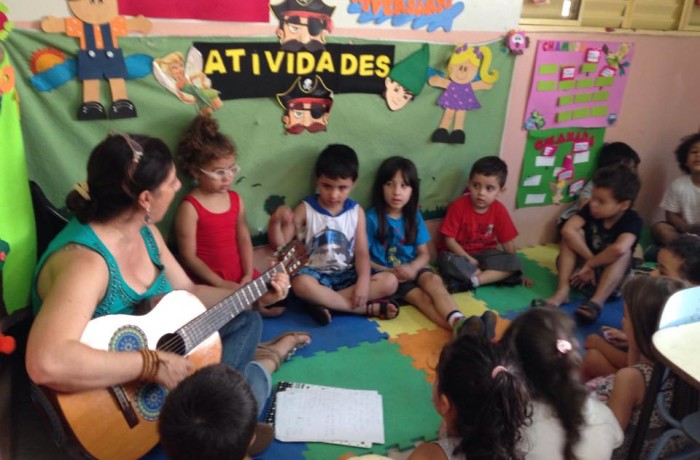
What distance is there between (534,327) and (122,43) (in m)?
1.75

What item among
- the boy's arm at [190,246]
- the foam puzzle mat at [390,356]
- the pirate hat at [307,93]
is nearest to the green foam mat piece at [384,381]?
the foam puzzle mat at [390,356]

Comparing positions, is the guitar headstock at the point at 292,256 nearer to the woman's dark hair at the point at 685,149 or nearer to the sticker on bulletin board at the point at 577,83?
the sticker on bulletin board at the point at 577,83

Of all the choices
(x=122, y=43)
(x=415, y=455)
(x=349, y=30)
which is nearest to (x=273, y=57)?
(x=349, y=30)

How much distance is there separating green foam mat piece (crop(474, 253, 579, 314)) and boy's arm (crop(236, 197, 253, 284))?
3.97 ft

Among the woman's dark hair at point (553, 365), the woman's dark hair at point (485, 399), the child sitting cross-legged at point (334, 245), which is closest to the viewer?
the woman's dark hair at point (485, 399)

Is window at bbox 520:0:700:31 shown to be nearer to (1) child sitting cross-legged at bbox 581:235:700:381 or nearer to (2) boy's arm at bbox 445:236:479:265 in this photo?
(2) boy's arm at bbox 445:236:479:265

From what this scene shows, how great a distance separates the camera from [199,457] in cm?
111

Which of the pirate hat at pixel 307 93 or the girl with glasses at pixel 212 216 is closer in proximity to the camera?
the girl with glasses at pixel 212 216

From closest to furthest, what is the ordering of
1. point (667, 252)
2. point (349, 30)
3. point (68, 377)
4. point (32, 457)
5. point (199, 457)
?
point (199, 457), point (68, 377), point (32, 457), point (667, 252), point (349, 30)

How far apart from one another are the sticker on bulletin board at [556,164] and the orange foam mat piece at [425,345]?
3.46 ft

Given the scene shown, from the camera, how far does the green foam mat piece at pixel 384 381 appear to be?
1.92 metres

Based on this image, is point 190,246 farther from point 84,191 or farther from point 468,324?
point 468,324

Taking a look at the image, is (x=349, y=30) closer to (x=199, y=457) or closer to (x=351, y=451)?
(x=351, y=451)

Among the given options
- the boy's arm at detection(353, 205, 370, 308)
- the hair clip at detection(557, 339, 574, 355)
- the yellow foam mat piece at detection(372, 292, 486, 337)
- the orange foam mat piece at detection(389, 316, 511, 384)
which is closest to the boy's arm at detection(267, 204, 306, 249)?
the boy's arm at detection(353, 205, 370, 308)
